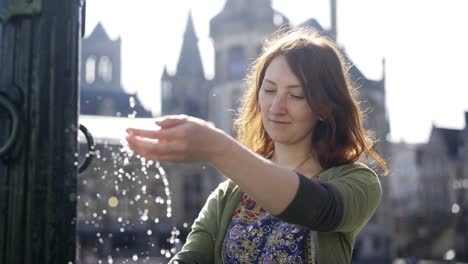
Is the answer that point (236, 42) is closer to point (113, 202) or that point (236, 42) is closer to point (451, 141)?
point (113, 202)

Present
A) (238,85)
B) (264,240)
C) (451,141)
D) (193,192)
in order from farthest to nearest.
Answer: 1. (451,141)
2. (238,85)
3. (193,192)
4. (264,240)

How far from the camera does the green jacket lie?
1867mm

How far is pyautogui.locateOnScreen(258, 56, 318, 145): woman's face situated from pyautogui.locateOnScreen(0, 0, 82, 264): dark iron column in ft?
2.11

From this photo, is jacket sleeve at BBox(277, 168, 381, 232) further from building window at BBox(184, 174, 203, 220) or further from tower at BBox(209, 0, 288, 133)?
tower at BBox(209, 0, 288, 133)

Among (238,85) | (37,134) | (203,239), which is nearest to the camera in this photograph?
(37,134)

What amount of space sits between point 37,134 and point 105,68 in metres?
44.3

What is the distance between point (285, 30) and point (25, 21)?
126cm

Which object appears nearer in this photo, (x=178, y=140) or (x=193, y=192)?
(x=178, y=140)

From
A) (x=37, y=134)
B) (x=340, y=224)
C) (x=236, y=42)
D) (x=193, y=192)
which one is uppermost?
(x=236, y=42)

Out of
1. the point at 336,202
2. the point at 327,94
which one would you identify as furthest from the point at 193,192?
the point at 336,202

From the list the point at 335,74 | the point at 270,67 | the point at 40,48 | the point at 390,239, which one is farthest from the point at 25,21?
the point at 390,239

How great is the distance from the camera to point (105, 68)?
4506 cm

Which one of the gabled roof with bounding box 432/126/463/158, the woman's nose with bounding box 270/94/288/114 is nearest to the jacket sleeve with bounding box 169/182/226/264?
the woman's nose with bounding box 270/94/288/114

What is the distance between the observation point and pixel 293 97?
83.2 inches
